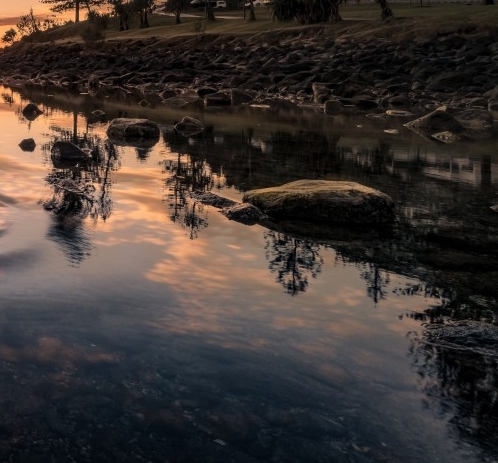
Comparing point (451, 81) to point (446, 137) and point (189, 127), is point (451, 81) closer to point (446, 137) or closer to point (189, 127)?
point (446, 137)

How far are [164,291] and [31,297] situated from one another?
1230 millimetres

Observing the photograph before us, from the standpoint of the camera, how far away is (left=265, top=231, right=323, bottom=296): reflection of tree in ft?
22.4

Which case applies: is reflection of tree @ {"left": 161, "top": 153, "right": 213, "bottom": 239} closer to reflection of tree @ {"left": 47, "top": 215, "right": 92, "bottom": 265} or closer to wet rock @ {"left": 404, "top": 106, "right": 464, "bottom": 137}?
reflection of tree @ {"left": 47, "top": 215, "right": 92, "bottom": 265}

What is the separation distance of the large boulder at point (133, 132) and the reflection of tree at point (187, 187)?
2.71 metres

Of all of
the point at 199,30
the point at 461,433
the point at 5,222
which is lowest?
the point at 461,433

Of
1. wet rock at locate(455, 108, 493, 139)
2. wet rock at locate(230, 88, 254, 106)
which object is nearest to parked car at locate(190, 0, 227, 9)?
wet rock at locate(230, 88, 254, 106)

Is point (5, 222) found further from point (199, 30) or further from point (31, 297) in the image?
point (199, 30)

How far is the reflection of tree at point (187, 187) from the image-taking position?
30.3 ft

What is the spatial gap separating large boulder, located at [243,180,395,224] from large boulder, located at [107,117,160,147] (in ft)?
28.0

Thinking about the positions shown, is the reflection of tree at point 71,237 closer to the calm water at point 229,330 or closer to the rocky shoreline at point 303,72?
the calm water at point 229,330

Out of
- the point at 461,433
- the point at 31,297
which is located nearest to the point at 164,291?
the point at 31,297

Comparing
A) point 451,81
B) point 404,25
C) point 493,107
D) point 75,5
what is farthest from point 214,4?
point 493,107

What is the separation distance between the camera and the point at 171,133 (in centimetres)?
1962

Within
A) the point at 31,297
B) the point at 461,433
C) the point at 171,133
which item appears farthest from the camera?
the point at 171,133
